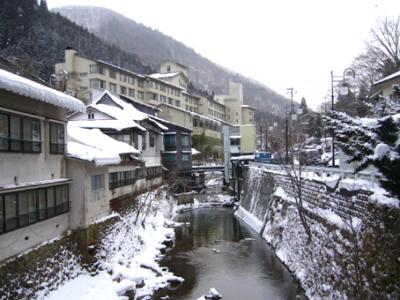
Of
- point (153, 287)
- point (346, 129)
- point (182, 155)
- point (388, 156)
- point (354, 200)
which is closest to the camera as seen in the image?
point (388, 156)

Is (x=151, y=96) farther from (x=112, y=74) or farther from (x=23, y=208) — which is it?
(x=23, y=208)

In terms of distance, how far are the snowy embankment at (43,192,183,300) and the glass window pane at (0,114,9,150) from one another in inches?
219

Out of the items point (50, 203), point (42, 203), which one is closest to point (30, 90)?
point (42, 203)

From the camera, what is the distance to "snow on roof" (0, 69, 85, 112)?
11.3m

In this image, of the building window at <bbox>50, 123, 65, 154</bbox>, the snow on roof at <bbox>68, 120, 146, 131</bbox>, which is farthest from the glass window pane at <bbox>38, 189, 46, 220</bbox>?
the snow on roof at <bbox>68, 120, 146, 131</bbox>

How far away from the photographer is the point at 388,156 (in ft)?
31.8

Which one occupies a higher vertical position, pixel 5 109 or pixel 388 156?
pixel 5 109

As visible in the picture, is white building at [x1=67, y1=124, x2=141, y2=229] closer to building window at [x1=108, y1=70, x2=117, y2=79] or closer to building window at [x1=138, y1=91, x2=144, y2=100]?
building window at [x1=108, y1=70, x2=117, y2=79]

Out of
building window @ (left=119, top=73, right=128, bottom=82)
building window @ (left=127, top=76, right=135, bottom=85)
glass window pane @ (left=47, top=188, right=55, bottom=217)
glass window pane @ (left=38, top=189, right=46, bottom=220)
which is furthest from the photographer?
building window @ (left=127, top=76, right=135, bottom=85)

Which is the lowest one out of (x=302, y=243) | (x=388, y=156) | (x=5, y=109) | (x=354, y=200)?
(x=302, y=243)

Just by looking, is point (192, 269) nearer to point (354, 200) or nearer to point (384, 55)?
point (354, 200)

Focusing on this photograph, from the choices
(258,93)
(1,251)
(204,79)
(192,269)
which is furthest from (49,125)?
(258,93)

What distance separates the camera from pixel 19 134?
42.9 feet

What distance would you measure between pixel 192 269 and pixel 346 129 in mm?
12489
